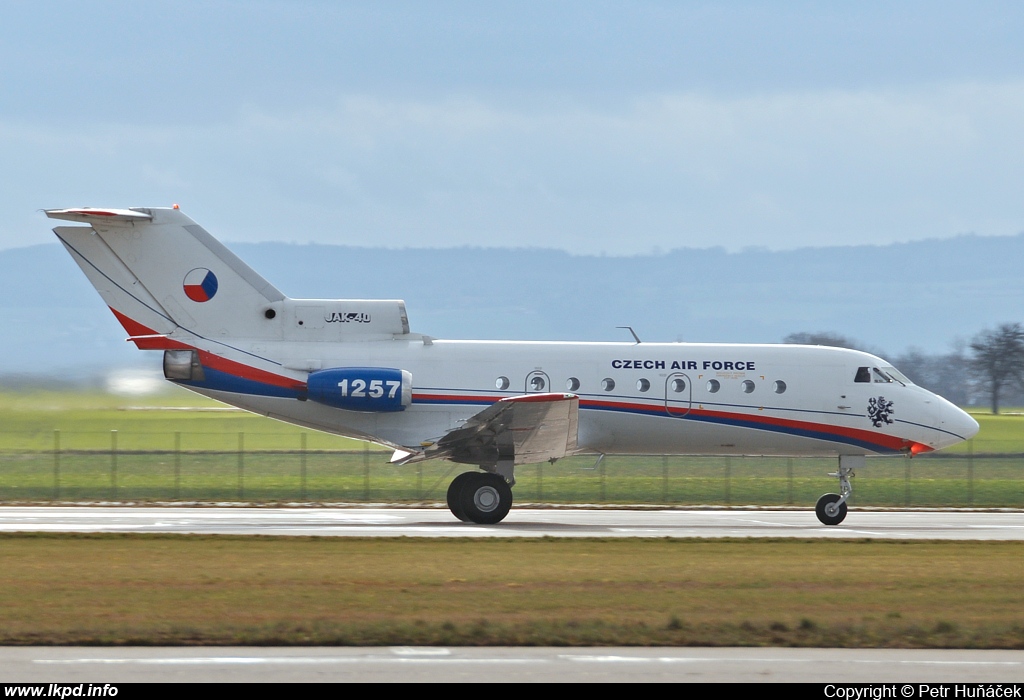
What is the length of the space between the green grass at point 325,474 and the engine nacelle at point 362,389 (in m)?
8.88

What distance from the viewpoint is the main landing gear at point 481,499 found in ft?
78.7

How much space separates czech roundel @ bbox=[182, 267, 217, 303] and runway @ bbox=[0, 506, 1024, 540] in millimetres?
4400

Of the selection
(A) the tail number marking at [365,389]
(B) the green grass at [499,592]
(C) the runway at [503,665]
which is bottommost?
(C) the runway at [503,665]

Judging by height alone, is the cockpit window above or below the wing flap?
above

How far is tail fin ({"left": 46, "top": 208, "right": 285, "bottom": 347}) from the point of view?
24.7 m

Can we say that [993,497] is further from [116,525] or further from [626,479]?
[116,525]

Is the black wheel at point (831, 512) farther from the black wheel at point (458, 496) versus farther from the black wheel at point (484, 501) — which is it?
the black wheel at point (458, 496)

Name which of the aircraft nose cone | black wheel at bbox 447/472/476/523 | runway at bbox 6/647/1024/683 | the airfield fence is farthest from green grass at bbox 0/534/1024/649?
the airfield fence

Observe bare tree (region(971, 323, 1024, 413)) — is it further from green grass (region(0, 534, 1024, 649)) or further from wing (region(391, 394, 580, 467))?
green grass (region(0, 534, 1024, 649))

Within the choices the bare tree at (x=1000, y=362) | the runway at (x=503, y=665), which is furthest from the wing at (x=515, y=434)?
the bare tree at (x=1000, y=362)

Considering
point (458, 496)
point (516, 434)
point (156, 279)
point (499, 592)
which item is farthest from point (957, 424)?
point (156, 279)

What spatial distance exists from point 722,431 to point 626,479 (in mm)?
15614

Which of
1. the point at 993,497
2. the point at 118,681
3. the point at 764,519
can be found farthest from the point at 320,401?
the point at 993,497

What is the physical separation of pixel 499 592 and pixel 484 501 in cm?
1035
